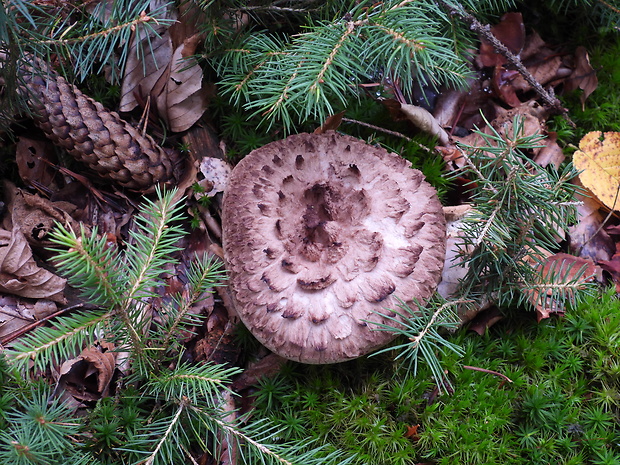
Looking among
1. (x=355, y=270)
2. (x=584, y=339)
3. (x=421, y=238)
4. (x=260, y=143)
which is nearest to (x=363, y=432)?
(x=355, y=270)

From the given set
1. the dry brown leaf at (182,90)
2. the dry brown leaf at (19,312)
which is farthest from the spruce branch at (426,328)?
the dry brown leaf at (19,312)

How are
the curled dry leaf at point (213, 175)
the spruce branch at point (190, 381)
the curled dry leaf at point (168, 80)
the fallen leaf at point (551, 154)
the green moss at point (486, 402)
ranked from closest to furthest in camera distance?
the spruce branch at point (190, 381) < the green moss at point (486, 402) < the curled dry leaf at point (168, 80) < the curled dry leaf at point (213, 175) < the fallen leaf at point (551, 154)

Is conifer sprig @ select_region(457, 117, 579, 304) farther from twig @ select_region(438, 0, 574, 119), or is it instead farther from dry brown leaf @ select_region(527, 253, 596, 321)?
twig @ select_region(438, 0, 574, 119)

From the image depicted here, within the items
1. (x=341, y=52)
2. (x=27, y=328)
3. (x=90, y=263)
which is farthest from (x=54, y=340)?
(x=341, y=52)

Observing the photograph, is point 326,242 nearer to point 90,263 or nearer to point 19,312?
point 90,263

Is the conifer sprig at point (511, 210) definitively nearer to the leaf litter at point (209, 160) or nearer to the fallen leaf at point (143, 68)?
the leaf litter at point (209, 160)

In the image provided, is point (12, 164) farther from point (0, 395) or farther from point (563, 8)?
point (563, 8)

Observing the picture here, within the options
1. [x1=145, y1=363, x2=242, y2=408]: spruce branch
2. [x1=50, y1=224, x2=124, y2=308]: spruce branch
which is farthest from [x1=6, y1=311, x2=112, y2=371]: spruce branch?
[x1=145, y1=363, x2=242, y2=408]: spruce branch
